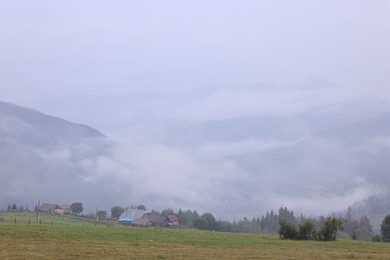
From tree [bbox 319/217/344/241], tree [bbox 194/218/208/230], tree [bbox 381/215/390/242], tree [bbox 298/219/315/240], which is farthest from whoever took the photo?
tree [bbox 194/218/208/230]

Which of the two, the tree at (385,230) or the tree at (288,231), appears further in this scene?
the tree at (385,230)

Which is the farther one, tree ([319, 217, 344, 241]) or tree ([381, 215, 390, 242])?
tree ([381, 215, 390, 242])

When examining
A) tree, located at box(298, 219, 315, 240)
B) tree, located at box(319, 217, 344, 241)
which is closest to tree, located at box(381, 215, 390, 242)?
tree, located at box(319, 217, 344, 241)

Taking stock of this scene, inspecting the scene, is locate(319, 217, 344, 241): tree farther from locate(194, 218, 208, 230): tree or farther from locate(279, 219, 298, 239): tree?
locate(194, 218, 208, 230): tree

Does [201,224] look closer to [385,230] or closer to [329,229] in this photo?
[385,230]

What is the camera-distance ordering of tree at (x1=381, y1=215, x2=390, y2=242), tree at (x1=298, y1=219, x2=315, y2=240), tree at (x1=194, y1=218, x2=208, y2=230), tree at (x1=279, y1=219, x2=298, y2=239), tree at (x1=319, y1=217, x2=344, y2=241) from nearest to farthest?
tree at (x1=319, y1=217, x2=344, y2=241)
tree at (x1=298, y1=219, x2=315, y2=240)
tree at (x1=279, y1=219, x2=298, y2=239)
tree at (x1=381, y1=215, x2=390, y2=242)
tree at (x1=194, y1=218, x2=208, y2=230)

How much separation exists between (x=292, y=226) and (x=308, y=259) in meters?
46.0

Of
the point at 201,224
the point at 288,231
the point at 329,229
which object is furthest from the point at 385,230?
the point at 201,224

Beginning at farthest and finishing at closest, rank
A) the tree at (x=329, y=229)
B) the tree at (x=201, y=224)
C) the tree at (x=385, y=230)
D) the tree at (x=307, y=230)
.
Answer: the tree at (x=201, y=224) < the tree at (x=385, y=230) < the tree at (x=307, y=230) < the tree at (x=329, y=229)

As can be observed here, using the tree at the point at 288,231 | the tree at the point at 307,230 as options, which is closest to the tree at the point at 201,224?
the tree at the point at 288,231

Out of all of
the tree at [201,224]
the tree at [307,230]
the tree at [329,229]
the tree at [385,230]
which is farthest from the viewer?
the tree at [201,224]

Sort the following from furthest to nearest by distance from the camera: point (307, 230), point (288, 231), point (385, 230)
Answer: point (385, 230) < point (288, 231) < point (307, 230)

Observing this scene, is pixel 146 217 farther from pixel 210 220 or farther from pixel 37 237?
pixel 37 237

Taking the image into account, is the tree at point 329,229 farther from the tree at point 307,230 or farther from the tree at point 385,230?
the tree at point 385,230
